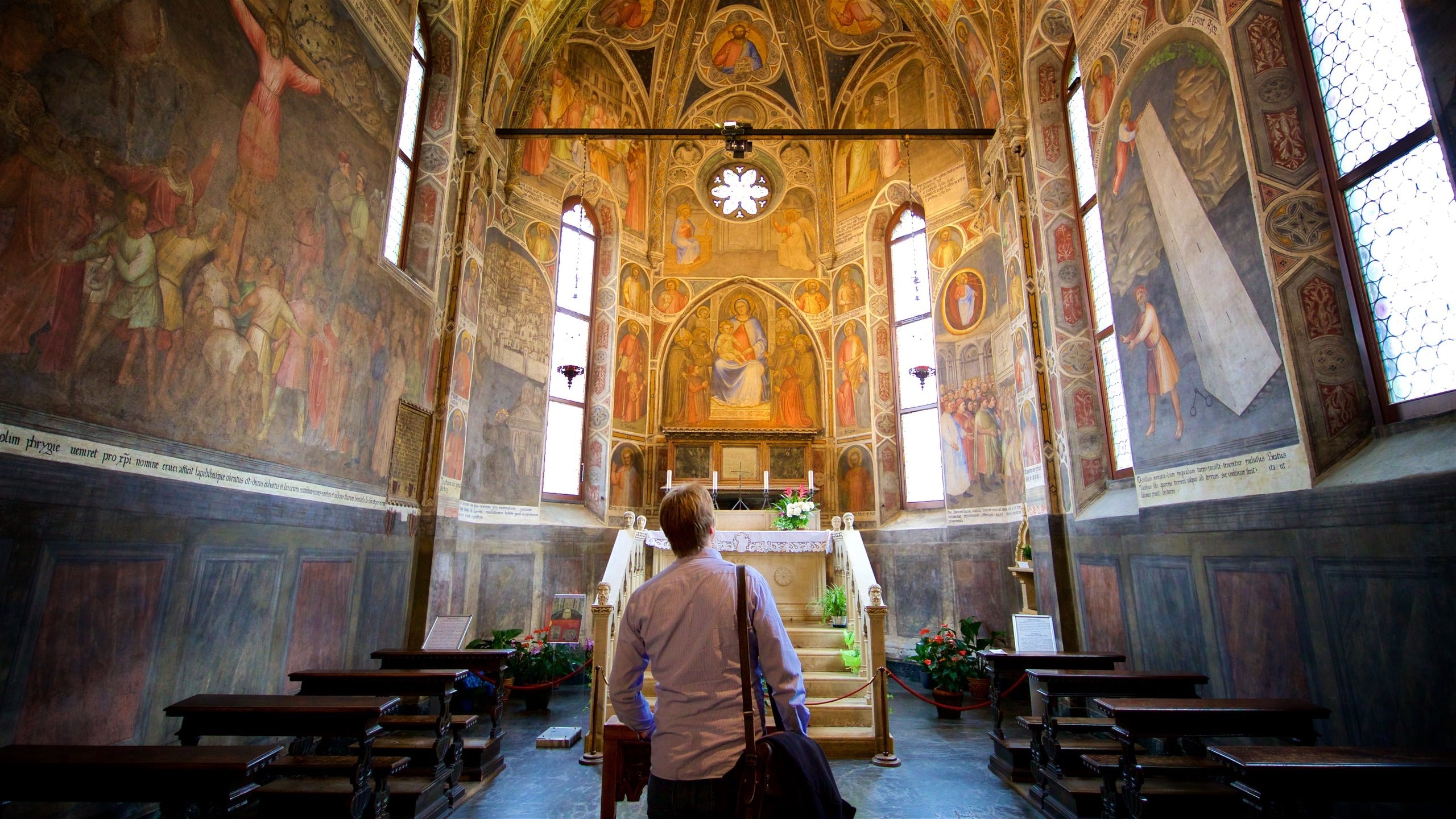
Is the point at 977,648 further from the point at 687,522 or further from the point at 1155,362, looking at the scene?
the point at 687,522

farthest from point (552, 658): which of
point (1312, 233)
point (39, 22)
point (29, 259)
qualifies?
point (1312, 233)

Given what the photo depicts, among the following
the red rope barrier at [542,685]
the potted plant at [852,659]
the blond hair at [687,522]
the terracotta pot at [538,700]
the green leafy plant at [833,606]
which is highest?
the blond hair at [687,522]

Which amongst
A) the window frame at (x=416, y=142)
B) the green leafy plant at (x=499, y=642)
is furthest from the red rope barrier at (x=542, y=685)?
the window frame at (x=416, y=142)

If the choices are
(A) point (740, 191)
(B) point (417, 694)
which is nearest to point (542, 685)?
(B) point (417, 694)

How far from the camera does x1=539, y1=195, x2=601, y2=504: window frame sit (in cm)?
1158

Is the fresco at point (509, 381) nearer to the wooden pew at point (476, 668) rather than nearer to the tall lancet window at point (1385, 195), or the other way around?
the wooden pew at point (476, 668)

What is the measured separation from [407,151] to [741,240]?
740cm

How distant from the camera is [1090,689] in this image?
5086mm

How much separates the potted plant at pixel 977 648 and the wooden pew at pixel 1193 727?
129 inches

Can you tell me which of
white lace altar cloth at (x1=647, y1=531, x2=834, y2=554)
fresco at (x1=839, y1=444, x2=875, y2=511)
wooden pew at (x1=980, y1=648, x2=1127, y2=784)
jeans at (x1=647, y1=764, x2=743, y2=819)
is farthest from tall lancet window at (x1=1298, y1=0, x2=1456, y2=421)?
fresco at (x1=839, y1=444, x2=875, y2=511)

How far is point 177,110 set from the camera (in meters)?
4.53

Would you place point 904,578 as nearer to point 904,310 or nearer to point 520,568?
point 904,310

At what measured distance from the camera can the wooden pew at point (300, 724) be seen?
3936 millimetres

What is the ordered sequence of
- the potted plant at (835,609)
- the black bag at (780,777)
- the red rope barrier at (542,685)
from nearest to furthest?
the black bag at (780,777), the red rope barrier at (542,685), the potted plant at (835,609)
